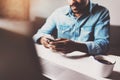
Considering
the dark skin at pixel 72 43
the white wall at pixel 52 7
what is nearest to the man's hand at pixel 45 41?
the dark skin at pixel 72 43

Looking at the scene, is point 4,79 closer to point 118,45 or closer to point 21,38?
point 21,38

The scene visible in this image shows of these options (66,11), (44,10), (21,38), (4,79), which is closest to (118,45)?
(66,11)

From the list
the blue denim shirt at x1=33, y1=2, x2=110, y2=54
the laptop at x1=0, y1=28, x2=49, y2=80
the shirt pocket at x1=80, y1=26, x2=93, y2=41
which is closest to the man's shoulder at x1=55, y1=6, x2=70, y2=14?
the blue denim shirt at x1=33, y1=2, x2=110, y2=54

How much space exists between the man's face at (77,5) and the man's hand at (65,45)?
16 centimetres

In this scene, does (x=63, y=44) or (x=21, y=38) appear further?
(x=21, y=38)

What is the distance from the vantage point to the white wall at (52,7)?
903 millimetres

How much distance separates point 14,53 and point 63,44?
0.33 meters

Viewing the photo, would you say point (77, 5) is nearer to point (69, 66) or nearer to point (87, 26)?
point (87, 26)

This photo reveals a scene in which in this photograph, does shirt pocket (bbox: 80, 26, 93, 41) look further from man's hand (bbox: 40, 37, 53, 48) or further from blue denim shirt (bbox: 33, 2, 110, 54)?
man's hand (bbox: 40, 37, 53, 48)

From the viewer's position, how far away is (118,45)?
3.03 feet

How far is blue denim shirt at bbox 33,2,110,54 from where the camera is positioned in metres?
0.93

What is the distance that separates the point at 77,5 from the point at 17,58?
→ 476mm

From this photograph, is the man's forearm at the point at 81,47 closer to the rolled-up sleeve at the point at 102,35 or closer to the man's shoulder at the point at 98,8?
the rolled-up sleeve at the point at 102,35

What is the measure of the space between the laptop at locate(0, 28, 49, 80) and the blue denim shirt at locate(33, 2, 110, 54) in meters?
0.17
